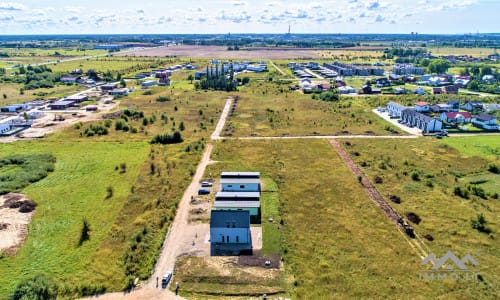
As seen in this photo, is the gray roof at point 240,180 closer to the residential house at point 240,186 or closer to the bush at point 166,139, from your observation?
the residential house at point 240,186

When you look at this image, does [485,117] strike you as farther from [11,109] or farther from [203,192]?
[11,109]

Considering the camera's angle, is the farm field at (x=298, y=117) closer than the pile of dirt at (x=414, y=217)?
No

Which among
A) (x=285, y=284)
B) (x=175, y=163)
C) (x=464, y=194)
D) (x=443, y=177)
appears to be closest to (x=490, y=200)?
(x=464, y=194)

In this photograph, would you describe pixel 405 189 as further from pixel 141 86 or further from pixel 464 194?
pixel 141 86

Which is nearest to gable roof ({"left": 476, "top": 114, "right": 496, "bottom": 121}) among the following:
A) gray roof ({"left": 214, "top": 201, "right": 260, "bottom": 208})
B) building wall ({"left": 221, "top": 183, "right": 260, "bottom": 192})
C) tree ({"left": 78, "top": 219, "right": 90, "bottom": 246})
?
building wall ({"left": 221, "top": 183, "right": 260, "bottom": 192})

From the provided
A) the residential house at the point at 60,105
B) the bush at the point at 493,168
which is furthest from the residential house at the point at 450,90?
the residential house at the point at 60,105

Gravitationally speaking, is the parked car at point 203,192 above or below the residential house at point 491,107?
below

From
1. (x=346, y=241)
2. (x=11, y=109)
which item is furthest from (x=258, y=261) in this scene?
(x=11, y=109)
